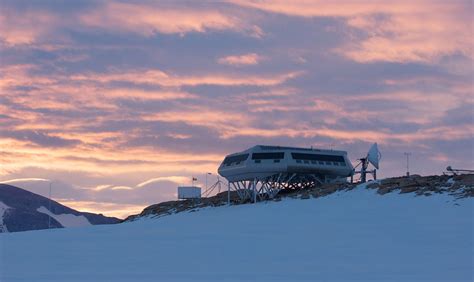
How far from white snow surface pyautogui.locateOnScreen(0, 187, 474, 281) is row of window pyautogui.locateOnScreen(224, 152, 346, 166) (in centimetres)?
1675

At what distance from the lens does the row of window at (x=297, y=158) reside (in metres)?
94.4

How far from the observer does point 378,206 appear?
70625 mm

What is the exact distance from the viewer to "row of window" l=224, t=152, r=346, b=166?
9444cm

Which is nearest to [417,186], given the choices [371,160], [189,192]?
[371,160]

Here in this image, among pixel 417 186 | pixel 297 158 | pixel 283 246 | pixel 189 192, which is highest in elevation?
pixel 297 158

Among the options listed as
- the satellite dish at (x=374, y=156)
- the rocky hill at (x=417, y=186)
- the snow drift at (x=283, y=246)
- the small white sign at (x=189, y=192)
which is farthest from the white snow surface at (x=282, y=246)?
the small white sign at (x=189, y=192)

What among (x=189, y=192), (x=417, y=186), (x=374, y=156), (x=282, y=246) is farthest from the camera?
(x=189, y=192)

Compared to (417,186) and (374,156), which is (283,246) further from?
(374,156)

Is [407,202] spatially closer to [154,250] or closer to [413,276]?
[154,250]

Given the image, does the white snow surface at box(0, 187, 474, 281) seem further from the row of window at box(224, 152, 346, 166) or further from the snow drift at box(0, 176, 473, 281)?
the row of window at box(224, 152, 346, 166)

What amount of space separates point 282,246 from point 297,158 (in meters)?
43.1

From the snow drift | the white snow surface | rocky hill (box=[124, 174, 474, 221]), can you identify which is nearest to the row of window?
rocky hill (box=[124, 174, 474, 221])

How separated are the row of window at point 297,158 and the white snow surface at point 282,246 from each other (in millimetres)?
16747

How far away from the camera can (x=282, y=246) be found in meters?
52.0
